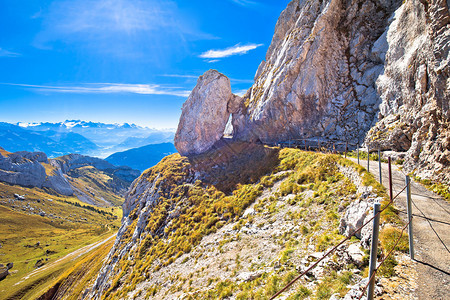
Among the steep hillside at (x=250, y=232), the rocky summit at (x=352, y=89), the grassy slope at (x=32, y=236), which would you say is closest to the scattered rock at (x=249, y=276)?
the steep hillside at (x=250, y=232)

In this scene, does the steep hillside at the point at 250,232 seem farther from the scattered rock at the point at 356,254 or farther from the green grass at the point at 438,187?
the green grass at the point at 438,187

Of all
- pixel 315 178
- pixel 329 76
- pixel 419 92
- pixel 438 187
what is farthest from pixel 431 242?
pixel 329 76

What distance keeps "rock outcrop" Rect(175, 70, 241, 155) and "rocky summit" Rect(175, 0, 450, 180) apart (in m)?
0.27

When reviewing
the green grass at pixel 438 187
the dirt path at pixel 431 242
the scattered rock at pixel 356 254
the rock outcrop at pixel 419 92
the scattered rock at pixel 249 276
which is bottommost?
the scattered rock at pixel 249 276

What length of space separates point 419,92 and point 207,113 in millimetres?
41223

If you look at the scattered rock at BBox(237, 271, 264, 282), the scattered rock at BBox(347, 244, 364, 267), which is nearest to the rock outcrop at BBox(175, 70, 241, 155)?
the scattered rock at BBox(237, 271, 264, 282)

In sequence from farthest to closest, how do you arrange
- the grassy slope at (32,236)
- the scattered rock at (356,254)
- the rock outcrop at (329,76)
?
the grassy slope at (32,236)
the rock outcrop at (329,76)
the scattered rock at (356,254)

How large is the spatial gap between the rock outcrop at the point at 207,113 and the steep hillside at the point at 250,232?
1434 cm

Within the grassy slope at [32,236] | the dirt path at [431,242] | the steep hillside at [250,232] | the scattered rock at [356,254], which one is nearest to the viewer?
the dirt path at [431,242]

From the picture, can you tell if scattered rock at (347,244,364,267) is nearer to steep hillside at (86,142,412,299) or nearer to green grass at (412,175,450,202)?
steep hillside at (86,142,412,299)

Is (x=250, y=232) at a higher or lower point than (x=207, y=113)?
lower

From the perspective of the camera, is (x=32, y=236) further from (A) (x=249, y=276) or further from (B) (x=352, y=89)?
(B) (x=352, y=89)

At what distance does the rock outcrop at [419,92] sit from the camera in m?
13.3

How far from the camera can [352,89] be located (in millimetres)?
30781
